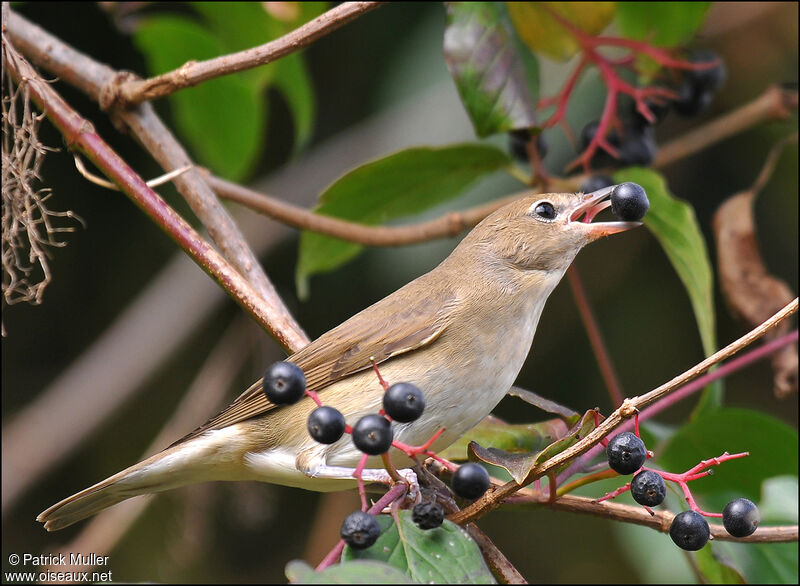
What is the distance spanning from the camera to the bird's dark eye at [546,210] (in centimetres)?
282

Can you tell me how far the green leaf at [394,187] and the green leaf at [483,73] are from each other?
1.04 ft

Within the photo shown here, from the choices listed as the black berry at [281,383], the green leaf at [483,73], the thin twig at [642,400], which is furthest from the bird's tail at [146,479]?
the green leaf at [483,73]

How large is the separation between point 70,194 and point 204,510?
182 cm

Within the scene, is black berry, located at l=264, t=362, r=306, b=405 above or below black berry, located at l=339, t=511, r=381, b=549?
above

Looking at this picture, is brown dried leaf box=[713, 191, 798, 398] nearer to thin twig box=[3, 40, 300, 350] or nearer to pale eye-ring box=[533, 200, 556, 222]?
pale eye-ring box=[533, 200, 556, 222]

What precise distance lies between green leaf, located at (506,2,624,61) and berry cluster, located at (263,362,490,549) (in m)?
2.04

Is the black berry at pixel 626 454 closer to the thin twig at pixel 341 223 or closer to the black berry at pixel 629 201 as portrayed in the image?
the black berry at pixel 629 201

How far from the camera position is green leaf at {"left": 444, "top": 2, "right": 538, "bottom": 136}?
10.0ft

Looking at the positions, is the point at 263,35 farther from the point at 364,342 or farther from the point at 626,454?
the point at 626,454

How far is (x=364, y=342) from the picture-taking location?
2.69 metres

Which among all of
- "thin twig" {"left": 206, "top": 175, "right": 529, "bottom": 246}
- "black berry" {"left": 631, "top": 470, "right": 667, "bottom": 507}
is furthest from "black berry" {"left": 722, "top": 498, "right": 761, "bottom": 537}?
"thin twig" {"left": 206, "top": 175, "right": 529, "bottom": 246}

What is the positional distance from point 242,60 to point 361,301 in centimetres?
242

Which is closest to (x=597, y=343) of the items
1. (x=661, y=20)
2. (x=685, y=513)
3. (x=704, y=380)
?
(x=704, y=380)

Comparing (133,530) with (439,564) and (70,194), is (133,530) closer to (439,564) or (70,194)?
(70,194)
